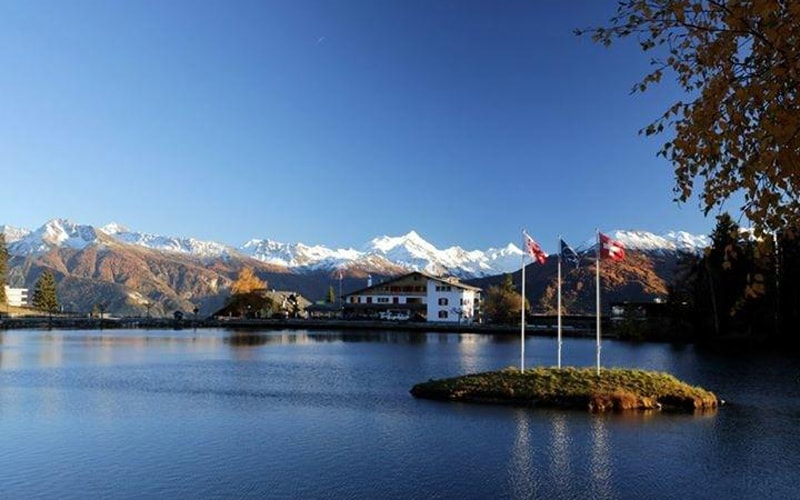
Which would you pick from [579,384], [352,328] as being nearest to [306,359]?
[579,384]

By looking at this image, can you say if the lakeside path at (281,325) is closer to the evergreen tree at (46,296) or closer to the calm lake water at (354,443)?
the evergreen tree at (46,296)

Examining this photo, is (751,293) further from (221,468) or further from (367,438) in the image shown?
(367,438)

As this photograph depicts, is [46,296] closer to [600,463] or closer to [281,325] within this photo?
[281,325]

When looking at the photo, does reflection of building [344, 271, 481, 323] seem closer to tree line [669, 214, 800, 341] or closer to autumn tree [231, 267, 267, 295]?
autumn tree [231, 267, 267, 295]

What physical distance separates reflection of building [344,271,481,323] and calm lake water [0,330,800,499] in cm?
10540

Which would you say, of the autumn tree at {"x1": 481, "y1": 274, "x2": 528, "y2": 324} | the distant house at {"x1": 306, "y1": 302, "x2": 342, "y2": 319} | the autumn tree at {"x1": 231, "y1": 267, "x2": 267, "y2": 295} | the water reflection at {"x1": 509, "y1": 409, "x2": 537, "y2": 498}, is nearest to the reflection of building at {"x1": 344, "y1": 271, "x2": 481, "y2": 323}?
the autumn tree at {"x1": 481, "y1": 274, "x2": 528, "y2": 324}

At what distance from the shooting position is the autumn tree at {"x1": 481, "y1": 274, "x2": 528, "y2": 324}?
14350 cm

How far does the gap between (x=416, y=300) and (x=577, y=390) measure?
121 meters

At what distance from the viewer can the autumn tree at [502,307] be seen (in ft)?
471

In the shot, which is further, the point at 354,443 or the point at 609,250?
the point at 609,250

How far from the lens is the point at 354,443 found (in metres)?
26.4

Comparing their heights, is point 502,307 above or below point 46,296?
below

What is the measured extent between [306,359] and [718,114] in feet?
207

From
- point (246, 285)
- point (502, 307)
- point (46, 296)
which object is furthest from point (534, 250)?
point (46, 296)
